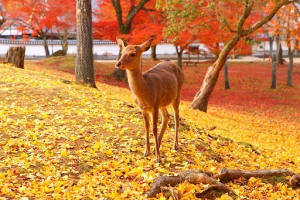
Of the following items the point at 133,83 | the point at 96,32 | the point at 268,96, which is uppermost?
the point at 96,32

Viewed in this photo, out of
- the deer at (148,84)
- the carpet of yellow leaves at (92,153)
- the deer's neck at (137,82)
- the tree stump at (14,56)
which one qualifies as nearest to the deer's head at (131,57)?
→ the deer at (148,84)

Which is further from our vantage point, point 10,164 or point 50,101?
point 50,101

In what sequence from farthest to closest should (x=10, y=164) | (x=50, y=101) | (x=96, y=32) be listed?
1. (x=96, y=32)
2. (x=50, y=101)
3. (x=10, y=164)

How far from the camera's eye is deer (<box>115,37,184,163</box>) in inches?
282

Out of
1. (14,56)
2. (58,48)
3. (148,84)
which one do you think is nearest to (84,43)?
(14,56)

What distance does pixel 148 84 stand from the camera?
773cm

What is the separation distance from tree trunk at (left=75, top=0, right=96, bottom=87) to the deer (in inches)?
384

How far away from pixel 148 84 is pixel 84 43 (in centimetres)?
1119

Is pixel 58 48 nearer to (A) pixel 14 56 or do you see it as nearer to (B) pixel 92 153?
(A) pixel 14 56

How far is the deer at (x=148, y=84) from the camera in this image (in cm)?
717

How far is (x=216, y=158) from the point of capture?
9086mm

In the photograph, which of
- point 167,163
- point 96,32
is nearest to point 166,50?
point 96,32

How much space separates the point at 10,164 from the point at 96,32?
23.5 metres

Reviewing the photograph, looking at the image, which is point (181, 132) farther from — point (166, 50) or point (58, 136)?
point (166, 50)
